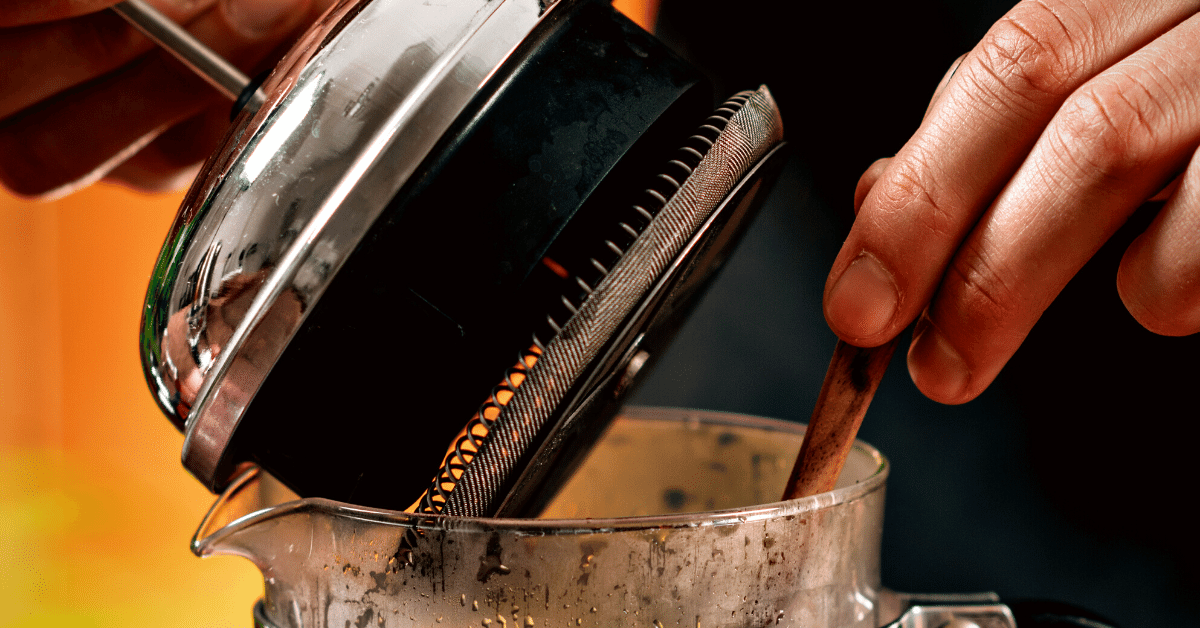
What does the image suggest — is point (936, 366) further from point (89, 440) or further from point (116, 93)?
point (89, 440)

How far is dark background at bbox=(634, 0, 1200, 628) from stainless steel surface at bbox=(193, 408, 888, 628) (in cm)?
49

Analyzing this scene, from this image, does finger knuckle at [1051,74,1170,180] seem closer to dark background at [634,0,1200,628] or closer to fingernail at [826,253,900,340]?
fingernail at [826,253,900,340]

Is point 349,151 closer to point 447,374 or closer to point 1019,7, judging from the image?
point 447,374

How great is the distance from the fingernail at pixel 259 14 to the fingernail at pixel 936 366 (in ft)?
1.76

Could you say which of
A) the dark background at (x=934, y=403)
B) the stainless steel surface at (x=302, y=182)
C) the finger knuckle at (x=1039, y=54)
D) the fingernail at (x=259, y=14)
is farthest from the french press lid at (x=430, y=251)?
the dark background at (x=934, y=403)

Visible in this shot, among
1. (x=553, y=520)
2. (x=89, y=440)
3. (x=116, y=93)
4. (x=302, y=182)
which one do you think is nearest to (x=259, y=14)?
(x=116, y=93)

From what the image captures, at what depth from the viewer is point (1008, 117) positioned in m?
0.34

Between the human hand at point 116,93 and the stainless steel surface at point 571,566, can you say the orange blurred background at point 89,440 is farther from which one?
the stainless steel surface at point 571,566

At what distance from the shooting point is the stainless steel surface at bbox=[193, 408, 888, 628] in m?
0.29

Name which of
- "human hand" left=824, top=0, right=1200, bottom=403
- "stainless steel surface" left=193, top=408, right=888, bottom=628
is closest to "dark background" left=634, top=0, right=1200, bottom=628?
"human hand" left=824, top=0, right=1200, bottom=403

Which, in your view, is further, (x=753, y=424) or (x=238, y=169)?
(x=753, y=424)

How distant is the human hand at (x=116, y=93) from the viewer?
0.63 meters

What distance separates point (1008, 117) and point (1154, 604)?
0.66 m

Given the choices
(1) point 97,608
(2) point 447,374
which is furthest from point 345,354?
(1) point 97,608
